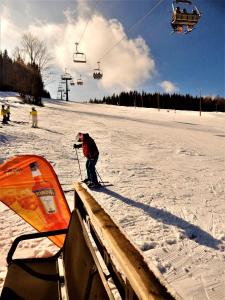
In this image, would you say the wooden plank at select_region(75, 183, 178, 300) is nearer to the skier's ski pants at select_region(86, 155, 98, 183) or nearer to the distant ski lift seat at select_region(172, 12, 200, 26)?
the skier's ski pants at select_region(86, 155, 98, 183)

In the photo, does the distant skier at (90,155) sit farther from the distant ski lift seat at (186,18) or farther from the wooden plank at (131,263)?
the distant ski lift seat at (186,18)

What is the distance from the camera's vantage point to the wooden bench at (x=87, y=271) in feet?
5.27

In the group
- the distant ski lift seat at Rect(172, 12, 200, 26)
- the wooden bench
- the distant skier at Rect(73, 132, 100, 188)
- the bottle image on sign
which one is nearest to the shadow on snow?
the distant skier at Rect(73, 132, 100, 188)

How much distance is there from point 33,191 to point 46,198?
0.21 meters

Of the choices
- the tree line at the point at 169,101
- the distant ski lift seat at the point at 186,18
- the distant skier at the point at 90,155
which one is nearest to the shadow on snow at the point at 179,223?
the distant skier at the point at 90,155

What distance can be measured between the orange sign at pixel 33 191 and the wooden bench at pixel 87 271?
0.82 m

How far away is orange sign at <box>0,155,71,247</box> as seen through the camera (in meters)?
4.21

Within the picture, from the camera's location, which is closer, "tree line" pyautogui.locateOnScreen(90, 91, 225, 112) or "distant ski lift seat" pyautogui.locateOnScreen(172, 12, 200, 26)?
"distant ski lift seat" pyautogui.locateOnScreen(172, 12, 200, 26)

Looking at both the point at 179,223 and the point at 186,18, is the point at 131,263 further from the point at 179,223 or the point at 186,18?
the point at 186,18

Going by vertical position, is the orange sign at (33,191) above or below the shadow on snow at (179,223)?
above

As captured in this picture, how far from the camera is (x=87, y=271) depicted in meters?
2.03

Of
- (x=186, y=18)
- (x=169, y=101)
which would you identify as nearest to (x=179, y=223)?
(x=186, y=18)

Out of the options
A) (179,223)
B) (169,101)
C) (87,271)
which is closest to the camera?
(87,271)

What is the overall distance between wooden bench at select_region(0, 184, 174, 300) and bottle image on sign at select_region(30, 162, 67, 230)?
2.68 feet
